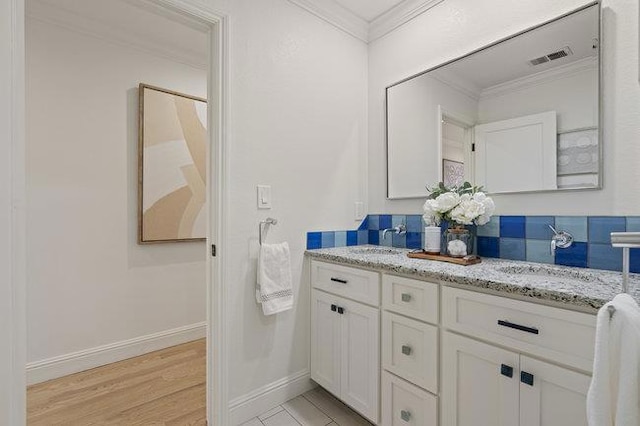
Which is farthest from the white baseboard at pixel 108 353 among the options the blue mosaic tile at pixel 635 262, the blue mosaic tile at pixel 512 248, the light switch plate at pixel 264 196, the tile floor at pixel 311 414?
the blue mosaic tile at pixel 635 262

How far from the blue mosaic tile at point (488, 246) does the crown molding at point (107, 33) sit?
2628mm

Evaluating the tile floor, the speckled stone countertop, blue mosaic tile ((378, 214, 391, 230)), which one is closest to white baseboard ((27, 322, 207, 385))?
the tile floor

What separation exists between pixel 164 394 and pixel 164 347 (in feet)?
2.26

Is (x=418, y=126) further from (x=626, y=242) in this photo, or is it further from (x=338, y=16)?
(x=626, y=242)

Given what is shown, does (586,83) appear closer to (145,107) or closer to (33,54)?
(145,107)

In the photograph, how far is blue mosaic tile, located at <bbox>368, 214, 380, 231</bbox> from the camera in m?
2.23

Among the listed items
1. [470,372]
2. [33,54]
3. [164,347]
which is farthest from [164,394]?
[33,54]

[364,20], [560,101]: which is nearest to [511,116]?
[560,101]

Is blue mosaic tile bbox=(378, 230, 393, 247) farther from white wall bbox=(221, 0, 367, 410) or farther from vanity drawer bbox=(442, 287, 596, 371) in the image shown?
vanity drawer bbox=(442, 287, 596, 371)

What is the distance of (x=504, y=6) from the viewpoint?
157 cm

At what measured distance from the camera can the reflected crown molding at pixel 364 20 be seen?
1.94 metres

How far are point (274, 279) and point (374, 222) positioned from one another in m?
0.90

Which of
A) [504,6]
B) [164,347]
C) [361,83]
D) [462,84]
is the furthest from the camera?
[164,347]

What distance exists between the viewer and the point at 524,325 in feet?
3.31
